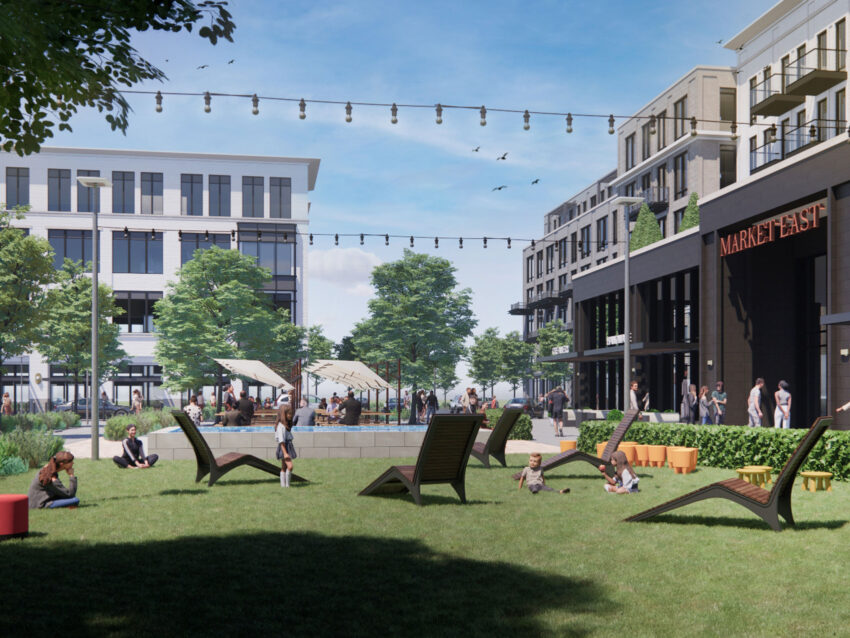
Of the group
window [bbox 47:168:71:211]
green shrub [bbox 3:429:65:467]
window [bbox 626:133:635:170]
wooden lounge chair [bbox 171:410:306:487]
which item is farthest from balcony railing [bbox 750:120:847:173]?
window [bbox 47:168:71:211]

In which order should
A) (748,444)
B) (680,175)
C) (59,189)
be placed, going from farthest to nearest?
(59,189), (680,175), (748,444)

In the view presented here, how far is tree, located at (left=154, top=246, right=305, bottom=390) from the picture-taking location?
45.9 meters

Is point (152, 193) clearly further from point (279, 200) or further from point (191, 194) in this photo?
point (279, 200)

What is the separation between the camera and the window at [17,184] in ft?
208

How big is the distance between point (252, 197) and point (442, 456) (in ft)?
191

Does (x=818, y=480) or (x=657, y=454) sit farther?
(x=657, y=454)

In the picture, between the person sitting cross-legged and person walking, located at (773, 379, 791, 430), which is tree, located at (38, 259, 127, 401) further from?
person walking, located at (773, 379, 791, 430)

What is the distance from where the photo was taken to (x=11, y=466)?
15156mm

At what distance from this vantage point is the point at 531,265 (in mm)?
92312

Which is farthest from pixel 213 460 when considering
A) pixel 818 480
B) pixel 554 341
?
pixel 554 341

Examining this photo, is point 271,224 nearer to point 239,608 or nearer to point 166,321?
point 166,321

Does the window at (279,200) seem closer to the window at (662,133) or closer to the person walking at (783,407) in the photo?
the window at (662,133)

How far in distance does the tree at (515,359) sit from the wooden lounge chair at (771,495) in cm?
7848

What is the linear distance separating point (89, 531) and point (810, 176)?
21.2 meters
